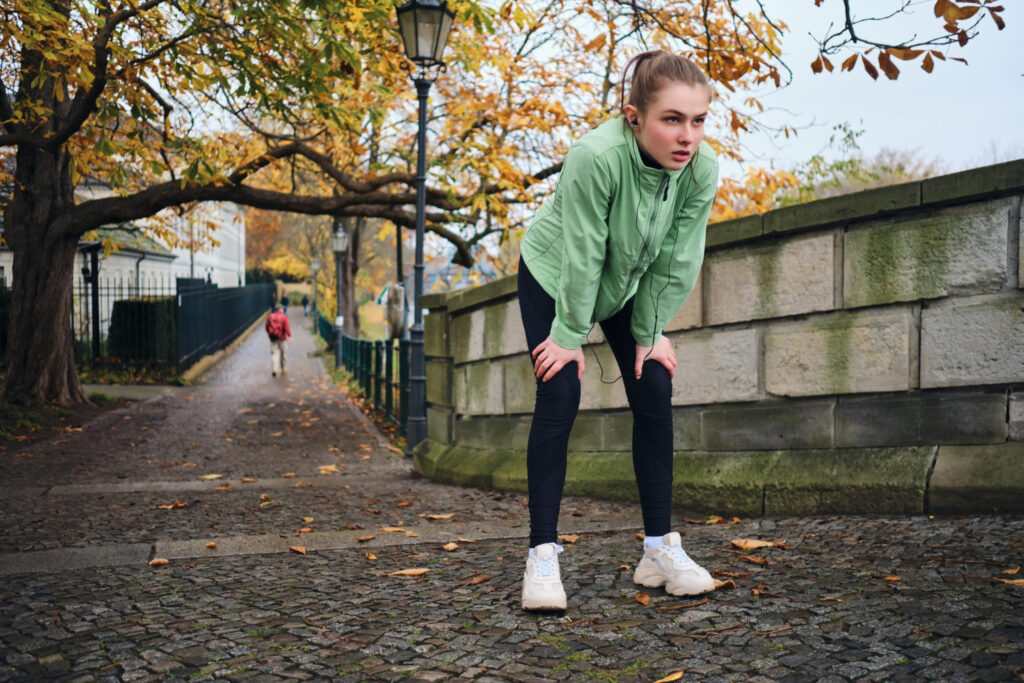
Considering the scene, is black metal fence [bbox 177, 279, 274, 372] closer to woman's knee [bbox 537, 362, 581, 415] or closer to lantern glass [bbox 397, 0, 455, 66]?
lantern glass [bbox 397, 0, 455, 66]

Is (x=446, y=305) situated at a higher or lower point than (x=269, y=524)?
higher

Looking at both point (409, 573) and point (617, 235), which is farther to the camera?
point (409, 573)

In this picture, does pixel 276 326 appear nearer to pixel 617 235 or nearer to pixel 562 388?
pixel 562 388

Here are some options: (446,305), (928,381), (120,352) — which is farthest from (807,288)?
(120,352)

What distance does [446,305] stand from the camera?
6.95m

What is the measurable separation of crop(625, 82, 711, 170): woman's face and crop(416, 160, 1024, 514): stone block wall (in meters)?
1.32

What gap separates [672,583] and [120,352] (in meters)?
17.3

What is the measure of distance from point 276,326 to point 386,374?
31.1 ft

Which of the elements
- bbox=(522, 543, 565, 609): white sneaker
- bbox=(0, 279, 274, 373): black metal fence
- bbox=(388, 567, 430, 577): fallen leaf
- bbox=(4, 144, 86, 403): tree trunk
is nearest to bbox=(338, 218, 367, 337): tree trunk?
bbox=(0, 279, 274, 373): black metal fence

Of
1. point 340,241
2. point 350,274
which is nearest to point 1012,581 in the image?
point 340,241

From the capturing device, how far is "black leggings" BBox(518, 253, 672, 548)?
3148 mm

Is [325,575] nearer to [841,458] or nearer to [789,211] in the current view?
[841,458]

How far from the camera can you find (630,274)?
3061 millimetres

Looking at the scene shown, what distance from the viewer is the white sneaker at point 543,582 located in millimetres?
3055
